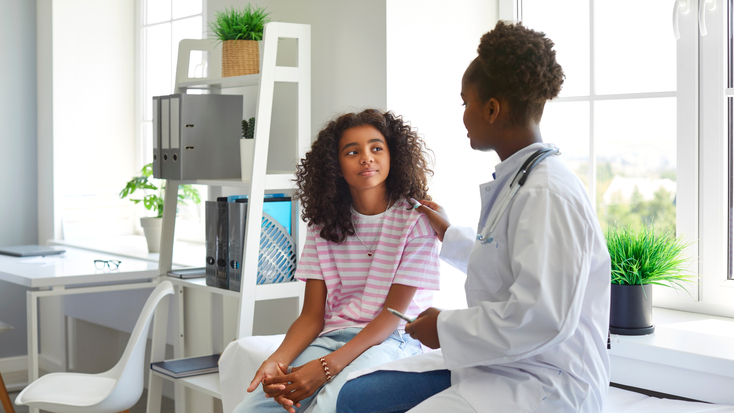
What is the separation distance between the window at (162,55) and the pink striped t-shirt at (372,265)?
1.82 meters

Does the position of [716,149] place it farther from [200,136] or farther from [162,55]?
[162,55]

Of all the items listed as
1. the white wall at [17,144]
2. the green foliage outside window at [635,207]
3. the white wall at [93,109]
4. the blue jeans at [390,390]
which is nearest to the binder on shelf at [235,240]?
the blue jeans at [390,390]

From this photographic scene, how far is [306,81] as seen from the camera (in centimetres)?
207

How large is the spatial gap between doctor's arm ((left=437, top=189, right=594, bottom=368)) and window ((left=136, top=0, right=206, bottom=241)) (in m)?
2.48

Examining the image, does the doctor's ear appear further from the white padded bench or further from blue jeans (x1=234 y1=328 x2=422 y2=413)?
the white padded bench

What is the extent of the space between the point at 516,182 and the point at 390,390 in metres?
0.44

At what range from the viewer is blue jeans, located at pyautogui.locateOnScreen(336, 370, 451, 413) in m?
1.17

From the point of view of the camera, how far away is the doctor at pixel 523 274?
0.95 metres

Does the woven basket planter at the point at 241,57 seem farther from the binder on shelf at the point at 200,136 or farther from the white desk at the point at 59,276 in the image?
the white desk at the point at 59,276

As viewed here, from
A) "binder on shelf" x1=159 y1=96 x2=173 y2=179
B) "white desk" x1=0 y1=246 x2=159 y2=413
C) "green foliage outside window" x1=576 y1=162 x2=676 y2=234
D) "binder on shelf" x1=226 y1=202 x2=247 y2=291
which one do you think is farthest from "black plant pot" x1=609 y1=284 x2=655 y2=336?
"white desk" x1=0 y1=246 x2=159 y2=413

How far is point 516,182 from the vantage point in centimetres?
105

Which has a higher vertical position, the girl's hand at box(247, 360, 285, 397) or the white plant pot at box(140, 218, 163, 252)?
the white plant pot at box(140, 218, 163, 252)

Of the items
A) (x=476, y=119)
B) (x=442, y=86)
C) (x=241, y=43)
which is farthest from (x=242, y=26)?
(x=476, y=119)

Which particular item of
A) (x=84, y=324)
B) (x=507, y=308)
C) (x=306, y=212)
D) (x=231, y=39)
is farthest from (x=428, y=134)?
(x=84, y=324)
